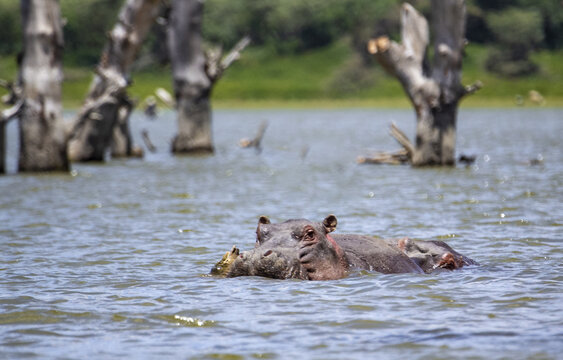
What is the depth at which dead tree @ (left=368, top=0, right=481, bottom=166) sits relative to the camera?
21.0 meters

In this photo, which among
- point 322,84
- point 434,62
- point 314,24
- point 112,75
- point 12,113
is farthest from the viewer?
point 314,24

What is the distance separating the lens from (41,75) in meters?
20.6

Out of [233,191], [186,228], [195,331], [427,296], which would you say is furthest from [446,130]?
[195,331]

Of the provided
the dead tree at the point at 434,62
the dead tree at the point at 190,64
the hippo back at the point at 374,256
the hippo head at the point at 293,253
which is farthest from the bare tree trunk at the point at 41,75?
the hippo head at the point at 293,253

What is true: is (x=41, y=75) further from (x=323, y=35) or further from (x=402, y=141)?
(x=323, y=35)

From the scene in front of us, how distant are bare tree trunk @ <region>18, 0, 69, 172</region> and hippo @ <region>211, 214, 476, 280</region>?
11.9 m

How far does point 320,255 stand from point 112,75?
16.2 meters

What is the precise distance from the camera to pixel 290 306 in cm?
825

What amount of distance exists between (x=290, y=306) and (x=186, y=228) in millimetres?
5663

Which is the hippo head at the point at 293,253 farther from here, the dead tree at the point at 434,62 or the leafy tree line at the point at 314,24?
the leafy tree line at the point at 314,24

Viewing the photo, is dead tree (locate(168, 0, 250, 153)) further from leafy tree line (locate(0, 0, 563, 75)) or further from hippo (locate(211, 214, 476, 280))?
leafy tree line (locate(0, 0, 563, 75))

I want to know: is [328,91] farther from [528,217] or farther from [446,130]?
[528,217]

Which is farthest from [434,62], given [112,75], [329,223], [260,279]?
[260,279]

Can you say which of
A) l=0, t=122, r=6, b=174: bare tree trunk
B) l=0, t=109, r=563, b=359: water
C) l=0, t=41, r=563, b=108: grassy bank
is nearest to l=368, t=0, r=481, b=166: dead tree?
l=0, t=109, r=563, b=359: water
